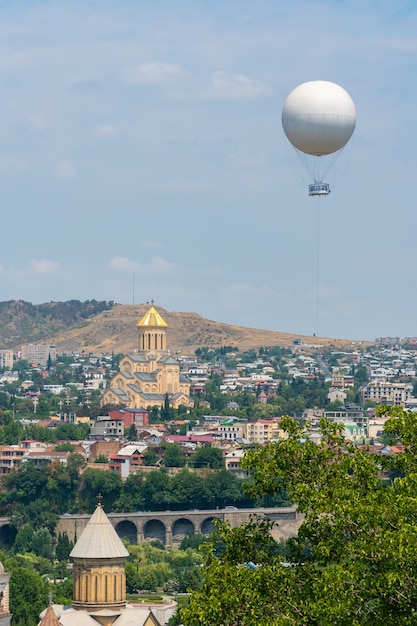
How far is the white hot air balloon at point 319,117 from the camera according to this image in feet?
137

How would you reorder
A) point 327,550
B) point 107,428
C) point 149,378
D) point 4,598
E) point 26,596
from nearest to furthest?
point 327,550, point 4,598, point 26,596, point 107,428, point 149,378

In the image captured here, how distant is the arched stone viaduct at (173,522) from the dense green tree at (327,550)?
203 feet

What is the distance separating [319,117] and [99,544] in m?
11.1

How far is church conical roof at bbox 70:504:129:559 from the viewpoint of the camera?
45.1 m

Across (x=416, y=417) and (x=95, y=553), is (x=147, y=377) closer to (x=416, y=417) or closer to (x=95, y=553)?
(x=95, y=553)

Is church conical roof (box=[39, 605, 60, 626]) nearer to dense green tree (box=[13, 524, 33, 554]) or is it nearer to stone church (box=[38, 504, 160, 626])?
stone church (box=[38, 504, 160, 626])

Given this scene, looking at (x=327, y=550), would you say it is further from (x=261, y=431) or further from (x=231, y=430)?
(x=231, y=430)

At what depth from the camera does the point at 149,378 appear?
131 metres

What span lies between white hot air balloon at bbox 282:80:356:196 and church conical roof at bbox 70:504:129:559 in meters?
9.78

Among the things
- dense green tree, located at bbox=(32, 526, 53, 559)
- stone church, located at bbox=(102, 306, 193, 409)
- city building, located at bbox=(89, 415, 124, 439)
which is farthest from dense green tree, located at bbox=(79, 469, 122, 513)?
stone church, located at bbox=(102, 306, 193, 409)

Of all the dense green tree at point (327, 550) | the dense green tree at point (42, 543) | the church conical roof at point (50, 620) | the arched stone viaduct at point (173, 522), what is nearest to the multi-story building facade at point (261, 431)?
the arched stone viaduct at point (173, 522)

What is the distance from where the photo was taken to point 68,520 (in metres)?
84.7

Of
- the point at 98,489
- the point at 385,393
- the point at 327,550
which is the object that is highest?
the point at 385,393

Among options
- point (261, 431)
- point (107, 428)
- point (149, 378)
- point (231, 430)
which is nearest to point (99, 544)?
point (107, 428)
